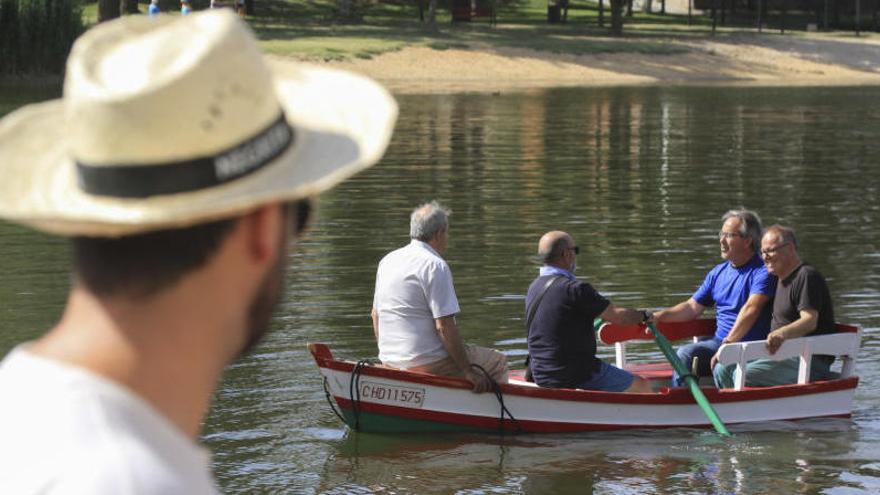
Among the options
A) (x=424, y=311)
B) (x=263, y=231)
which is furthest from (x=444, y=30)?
(x=263, y=231)

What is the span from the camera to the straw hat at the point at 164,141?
6.08ft

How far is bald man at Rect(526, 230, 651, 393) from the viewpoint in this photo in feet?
32.8

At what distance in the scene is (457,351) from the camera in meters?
10.0

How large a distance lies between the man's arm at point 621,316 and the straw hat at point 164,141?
8.10 meters

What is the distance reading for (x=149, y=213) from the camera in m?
1.83

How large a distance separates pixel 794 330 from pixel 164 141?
30.1 ft

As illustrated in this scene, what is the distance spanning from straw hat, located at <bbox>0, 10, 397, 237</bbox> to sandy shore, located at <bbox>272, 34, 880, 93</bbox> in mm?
46824

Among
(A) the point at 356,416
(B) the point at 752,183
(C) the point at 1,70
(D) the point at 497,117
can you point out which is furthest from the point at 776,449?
(C) the point at 1,70

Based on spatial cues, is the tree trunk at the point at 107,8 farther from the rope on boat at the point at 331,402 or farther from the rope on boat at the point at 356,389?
the rope on boat at the point at 356,389

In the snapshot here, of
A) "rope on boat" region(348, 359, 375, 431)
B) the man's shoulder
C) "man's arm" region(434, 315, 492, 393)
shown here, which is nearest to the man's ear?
"man's arm" region(434, 315, 492, 393)

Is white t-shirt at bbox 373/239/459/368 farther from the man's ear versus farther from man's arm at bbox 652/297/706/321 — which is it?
the man's ear

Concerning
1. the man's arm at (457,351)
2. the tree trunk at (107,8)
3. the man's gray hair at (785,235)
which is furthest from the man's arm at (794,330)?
the tree trunk at (107,8)

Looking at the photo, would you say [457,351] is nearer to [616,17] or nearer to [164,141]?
[164,141]

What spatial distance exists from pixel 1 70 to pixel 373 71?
38.4 feet
